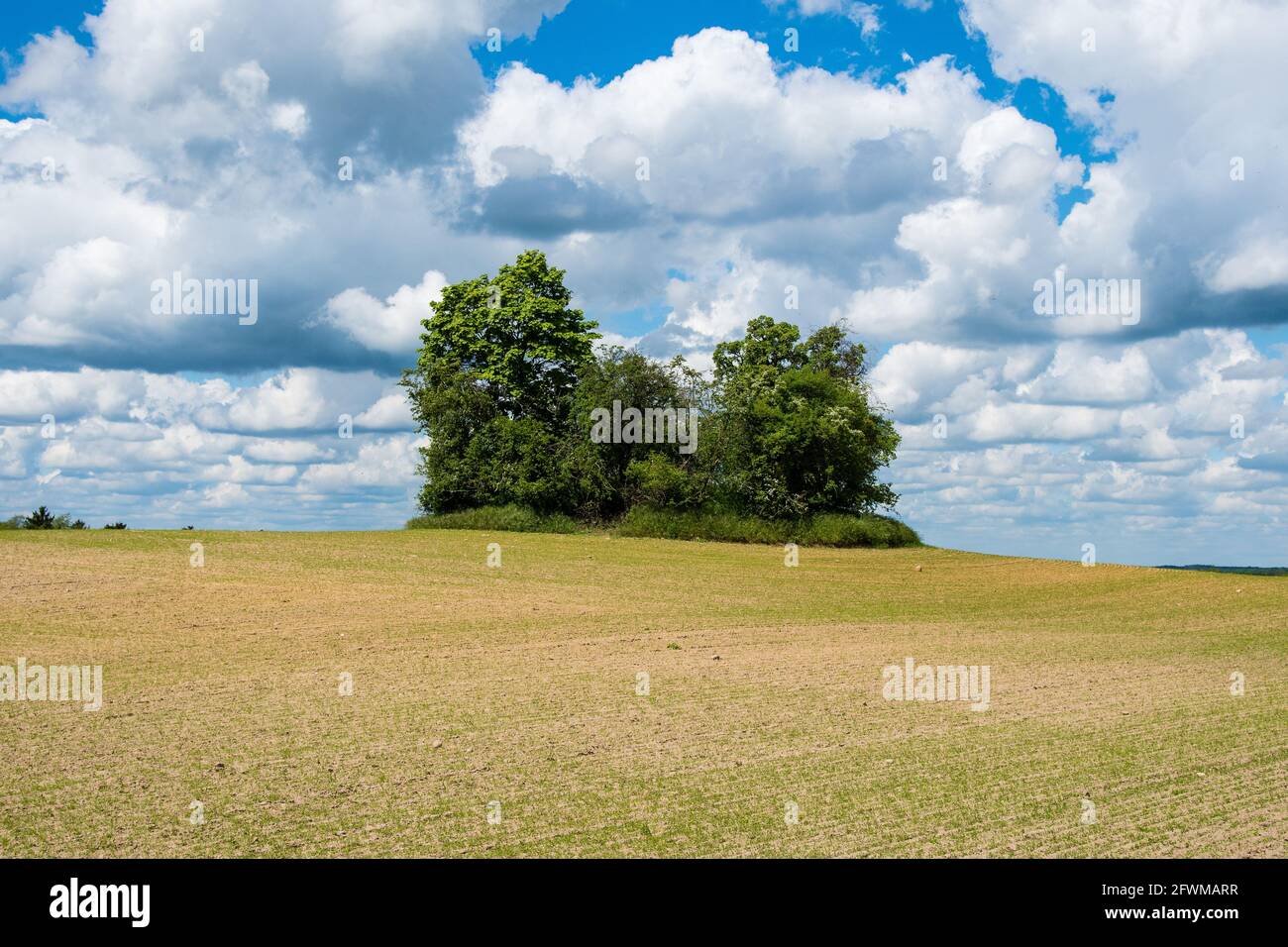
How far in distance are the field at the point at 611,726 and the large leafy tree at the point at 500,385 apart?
20.8 metres

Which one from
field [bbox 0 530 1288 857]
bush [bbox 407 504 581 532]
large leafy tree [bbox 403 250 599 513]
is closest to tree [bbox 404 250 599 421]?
large leafy tree [bbox 403 250 599 513]

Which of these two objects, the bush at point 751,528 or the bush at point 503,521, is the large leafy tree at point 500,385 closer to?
the bush at point 503,521

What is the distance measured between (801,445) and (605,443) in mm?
9161

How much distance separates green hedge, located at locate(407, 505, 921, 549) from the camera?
49.2 m

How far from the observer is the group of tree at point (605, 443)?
50531 millimetres

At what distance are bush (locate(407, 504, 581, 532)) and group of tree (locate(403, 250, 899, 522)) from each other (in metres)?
0.74

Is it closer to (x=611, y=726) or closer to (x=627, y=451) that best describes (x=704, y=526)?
(x=627, y=451)

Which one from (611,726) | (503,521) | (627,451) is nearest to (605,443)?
(627,451)

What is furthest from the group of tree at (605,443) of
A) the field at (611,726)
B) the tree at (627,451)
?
the field at (611,726)

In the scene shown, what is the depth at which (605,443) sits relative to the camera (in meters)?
51.2

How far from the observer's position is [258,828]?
9.01 metres

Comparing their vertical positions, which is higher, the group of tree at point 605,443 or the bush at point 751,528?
the group of tree at point 605,443
